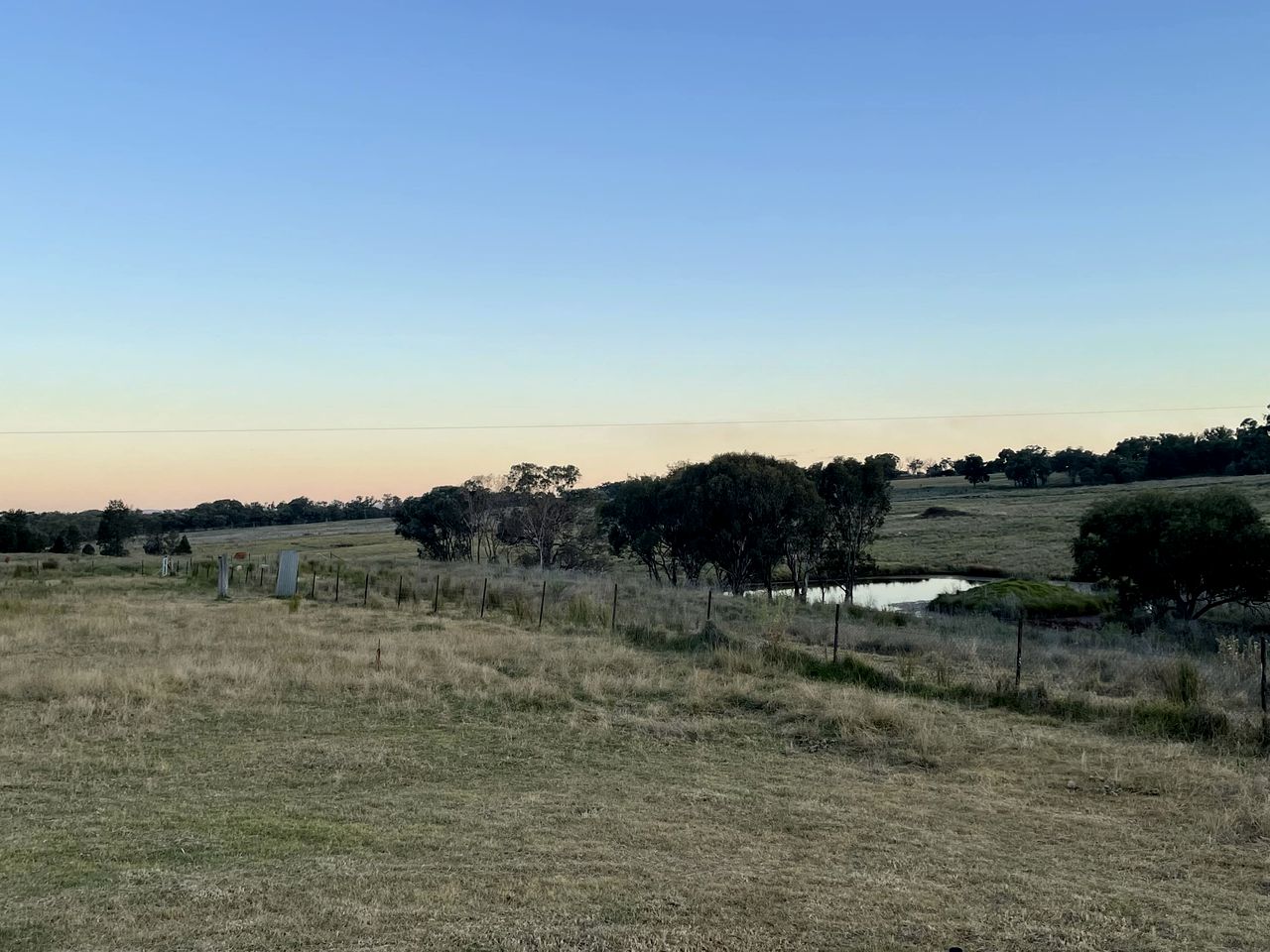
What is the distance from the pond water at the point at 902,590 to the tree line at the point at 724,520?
1.02m

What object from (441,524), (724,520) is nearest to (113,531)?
(441,524)

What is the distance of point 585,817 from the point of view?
858 centimetres

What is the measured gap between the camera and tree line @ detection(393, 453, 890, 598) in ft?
141

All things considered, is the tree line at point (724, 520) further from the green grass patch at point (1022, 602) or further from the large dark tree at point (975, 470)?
the large dark tree at point (975, 470)

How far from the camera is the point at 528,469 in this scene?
61.4 meters

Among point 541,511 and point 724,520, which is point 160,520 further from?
point 724,520

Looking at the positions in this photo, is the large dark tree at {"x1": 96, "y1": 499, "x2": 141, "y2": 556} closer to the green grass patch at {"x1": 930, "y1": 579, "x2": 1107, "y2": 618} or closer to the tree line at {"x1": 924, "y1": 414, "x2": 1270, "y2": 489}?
the green grass patch at {"x1": 930, "y1": 579, "x2": 1107, "y2": 618}

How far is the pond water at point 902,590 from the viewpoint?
46.1 metres

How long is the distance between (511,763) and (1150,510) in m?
26.3

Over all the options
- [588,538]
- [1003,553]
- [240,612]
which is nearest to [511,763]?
[240,612]

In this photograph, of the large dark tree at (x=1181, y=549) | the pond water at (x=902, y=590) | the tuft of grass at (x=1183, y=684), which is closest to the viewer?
the tuft of grass at (x=1183, y=684)

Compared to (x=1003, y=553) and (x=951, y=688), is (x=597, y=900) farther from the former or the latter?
(x=1003, y=553)

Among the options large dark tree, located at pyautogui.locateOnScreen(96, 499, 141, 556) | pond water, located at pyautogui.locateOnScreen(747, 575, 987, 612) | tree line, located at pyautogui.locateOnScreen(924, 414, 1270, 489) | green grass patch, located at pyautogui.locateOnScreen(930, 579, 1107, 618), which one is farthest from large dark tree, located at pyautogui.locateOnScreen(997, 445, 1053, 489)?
large dark tree, located at pyautogui.locateOnScreen(96, 499, 141, 556)

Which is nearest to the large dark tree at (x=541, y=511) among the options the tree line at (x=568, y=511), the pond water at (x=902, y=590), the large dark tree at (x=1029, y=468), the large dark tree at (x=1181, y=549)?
the tree line at (x=568, y=511)
